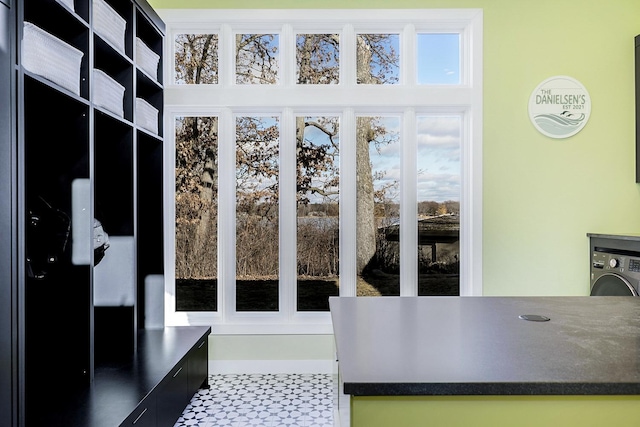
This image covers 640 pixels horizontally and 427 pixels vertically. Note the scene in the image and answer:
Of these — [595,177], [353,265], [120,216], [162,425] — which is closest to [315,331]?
[353,265]

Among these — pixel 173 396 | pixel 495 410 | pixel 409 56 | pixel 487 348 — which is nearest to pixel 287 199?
pixel 409 56

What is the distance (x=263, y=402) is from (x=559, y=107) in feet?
9.89

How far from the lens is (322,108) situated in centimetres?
351

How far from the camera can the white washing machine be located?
2823 mm

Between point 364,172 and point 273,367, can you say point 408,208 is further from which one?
point 273,367

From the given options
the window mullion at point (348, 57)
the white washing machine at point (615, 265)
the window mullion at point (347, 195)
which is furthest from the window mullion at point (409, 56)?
the white washing machine at point (615, 265)

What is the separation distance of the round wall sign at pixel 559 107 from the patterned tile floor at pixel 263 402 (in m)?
2.51

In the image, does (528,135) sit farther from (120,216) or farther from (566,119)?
(120,216)

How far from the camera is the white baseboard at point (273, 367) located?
137 inches

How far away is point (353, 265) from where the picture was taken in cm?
354

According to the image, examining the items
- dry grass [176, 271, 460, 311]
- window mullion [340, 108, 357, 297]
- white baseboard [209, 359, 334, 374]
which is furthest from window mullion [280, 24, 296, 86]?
white baseboard [209, 359, 334, 374]

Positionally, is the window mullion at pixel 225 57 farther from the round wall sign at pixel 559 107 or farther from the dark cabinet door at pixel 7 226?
the round wall sign at pixel 559 107

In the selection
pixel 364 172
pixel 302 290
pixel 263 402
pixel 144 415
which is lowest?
pixel 263 402

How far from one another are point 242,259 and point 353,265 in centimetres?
87
